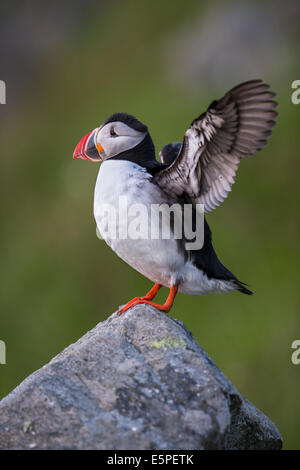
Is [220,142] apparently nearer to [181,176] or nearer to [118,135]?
[181,176]

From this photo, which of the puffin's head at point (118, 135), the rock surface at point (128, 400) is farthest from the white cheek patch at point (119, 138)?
the rock surface at point (128, 400)

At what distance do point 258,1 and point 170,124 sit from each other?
289 cm

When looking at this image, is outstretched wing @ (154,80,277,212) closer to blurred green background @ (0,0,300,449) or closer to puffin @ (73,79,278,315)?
puffin @ (73,79,278,315)

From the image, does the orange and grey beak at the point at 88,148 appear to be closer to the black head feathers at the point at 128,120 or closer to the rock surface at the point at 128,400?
the black head feathers at the point at 128,120

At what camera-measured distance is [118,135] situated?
402cm

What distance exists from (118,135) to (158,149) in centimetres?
568

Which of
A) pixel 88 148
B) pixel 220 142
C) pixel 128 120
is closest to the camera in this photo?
pixel 220 142

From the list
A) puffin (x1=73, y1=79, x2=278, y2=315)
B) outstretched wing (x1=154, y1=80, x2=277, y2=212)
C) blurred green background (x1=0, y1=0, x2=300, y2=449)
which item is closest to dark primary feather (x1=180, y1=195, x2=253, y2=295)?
puffin (x1=73, y1=79, x2=278, y2=315)

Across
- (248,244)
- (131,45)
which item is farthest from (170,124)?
(131,45)

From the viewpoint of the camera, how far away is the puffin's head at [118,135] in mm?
3988

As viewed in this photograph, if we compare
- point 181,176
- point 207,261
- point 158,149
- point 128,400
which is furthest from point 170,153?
point 158,149

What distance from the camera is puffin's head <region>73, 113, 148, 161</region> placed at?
3.99 metres

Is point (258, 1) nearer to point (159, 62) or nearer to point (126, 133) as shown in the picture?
point (159, 62)

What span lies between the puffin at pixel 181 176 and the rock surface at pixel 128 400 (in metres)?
0.48
